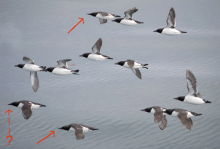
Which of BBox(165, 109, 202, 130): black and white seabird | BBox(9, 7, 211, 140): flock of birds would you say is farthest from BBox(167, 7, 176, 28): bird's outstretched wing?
BBox(165, 109, 202, 130): black and white seabird

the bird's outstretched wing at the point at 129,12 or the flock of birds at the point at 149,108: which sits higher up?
the bird's outstretched wing at the point at 129,12

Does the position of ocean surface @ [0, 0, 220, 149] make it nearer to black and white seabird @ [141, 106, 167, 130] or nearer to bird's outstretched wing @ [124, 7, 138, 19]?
black and white seabird @ [141, 106, 167, 130]

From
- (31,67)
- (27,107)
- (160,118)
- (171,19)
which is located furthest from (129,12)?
(27,107)

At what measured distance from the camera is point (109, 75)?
107ft

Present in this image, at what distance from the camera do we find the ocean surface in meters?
26.2

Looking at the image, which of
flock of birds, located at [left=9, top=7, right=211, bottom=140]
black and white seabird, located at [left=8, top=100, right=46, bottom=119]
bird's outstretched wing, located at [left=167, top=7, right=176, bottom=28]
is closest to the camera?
flock of birds, located at [left=9, top=7, right=211, bottom=140]

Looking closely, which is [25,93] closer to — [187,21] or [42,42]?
[42,42]

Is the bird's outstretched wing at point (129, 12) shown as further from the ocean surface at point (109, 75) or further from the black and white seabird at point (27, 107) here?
the black and white seabird at point (27, 107)

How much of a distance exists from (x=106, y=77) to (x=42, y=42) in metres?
7.90

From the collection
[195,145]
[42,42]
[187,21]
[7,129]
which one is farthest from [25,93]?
[187,21]

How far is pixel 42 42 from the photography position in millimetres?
37375

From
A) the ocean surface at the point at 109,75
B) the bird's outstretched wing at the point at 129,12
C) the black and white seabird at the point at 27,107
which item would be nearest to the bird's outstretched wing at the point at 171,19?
the bird's outstretched wing at the point at 129,12

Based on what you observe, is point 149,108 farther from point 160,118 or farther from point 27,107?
point 27,107

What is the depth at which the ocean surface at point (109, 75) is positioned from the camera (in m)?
26.2
